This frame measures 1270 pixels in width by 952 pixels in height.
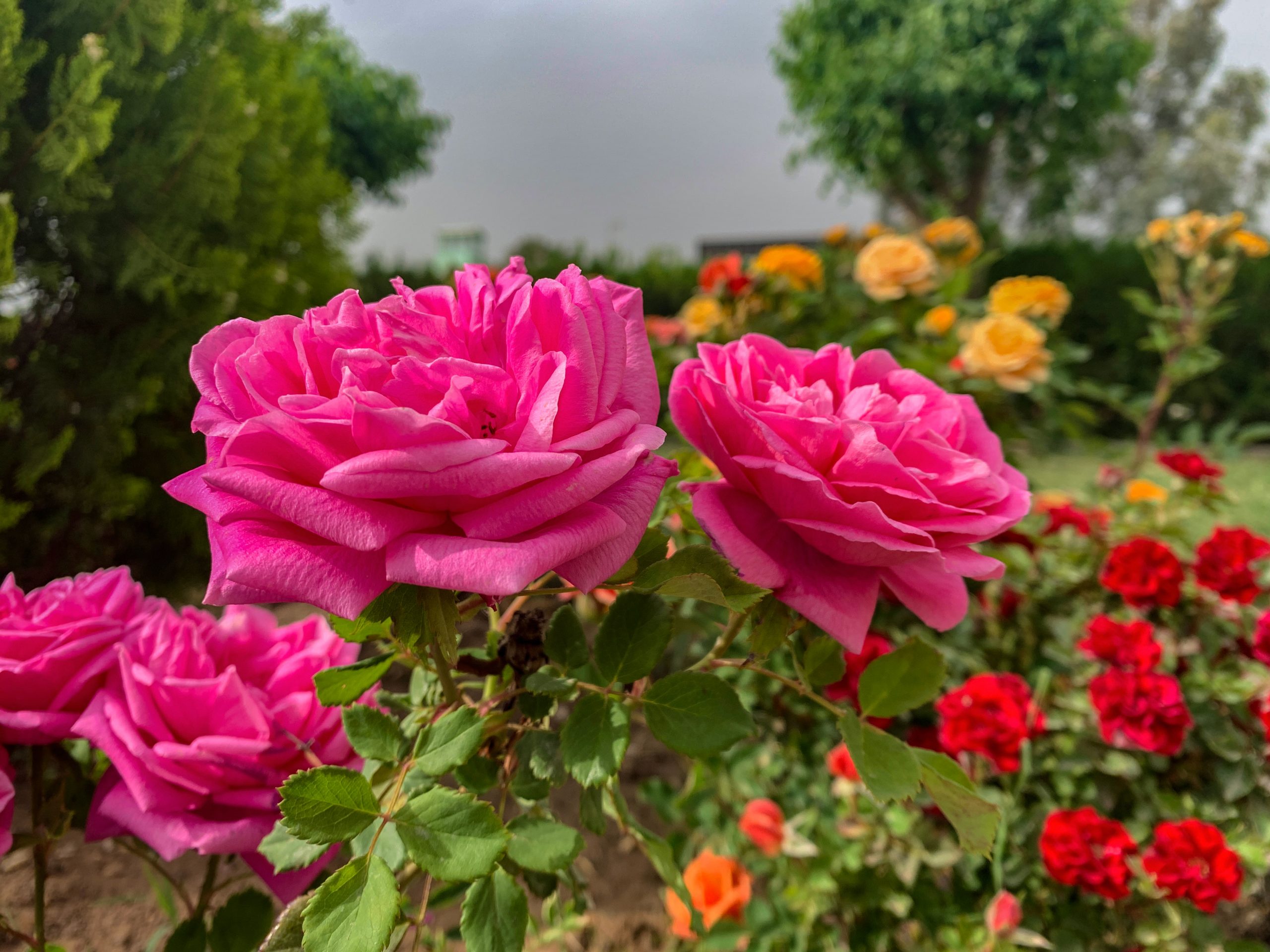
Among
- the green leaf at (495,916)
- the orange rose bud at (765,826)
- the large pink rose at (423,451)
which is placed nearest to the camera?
the large pink rose at (423,451)

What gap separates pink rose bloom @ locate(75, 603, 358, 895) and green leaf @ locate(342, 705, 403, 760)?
83mm

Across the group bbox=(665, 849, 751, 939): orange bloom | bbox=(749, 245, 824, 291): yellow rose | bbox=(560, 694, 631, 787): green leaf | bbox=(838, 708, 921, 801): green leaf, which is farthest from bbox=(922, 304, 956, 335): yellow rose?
bbox=(560, 694, 631, 787): green leaf

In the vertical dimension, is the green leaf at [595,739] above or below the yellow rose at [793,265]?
below

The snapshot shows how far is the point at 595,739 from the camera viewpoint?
1.38 ft

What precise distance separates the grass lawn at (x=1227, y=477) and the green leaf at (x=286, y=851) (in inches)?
113

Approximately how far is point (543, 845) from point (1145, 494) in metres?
1.87

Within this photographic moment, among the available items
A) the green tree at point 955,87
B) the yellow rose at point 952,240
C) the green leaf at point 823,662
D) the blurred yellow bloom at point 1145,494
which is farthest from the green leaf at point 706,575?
the green tree at point 955,87

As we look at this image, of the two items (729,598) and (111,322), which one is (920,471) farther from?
(111,322)

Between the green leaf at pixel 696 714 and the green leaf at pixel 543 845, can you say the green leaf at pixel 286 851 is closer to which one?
the green leaf at pixel 543 845

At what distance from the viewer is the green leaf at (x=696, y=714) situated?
0.43 m

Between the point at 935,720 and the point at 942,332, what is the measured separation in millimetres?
881

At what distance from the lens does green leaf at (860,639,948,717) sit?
54cm

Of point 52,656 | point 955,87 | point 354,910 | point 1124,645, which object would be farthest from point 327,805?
point 955,87

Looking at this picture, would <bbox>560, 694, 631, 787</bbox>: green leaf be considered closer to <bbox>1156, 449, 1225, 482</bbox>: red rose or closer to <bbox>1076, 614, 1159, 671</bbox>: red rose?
<bbox>1076, 614, 1159, 671</bbox>: red rose
